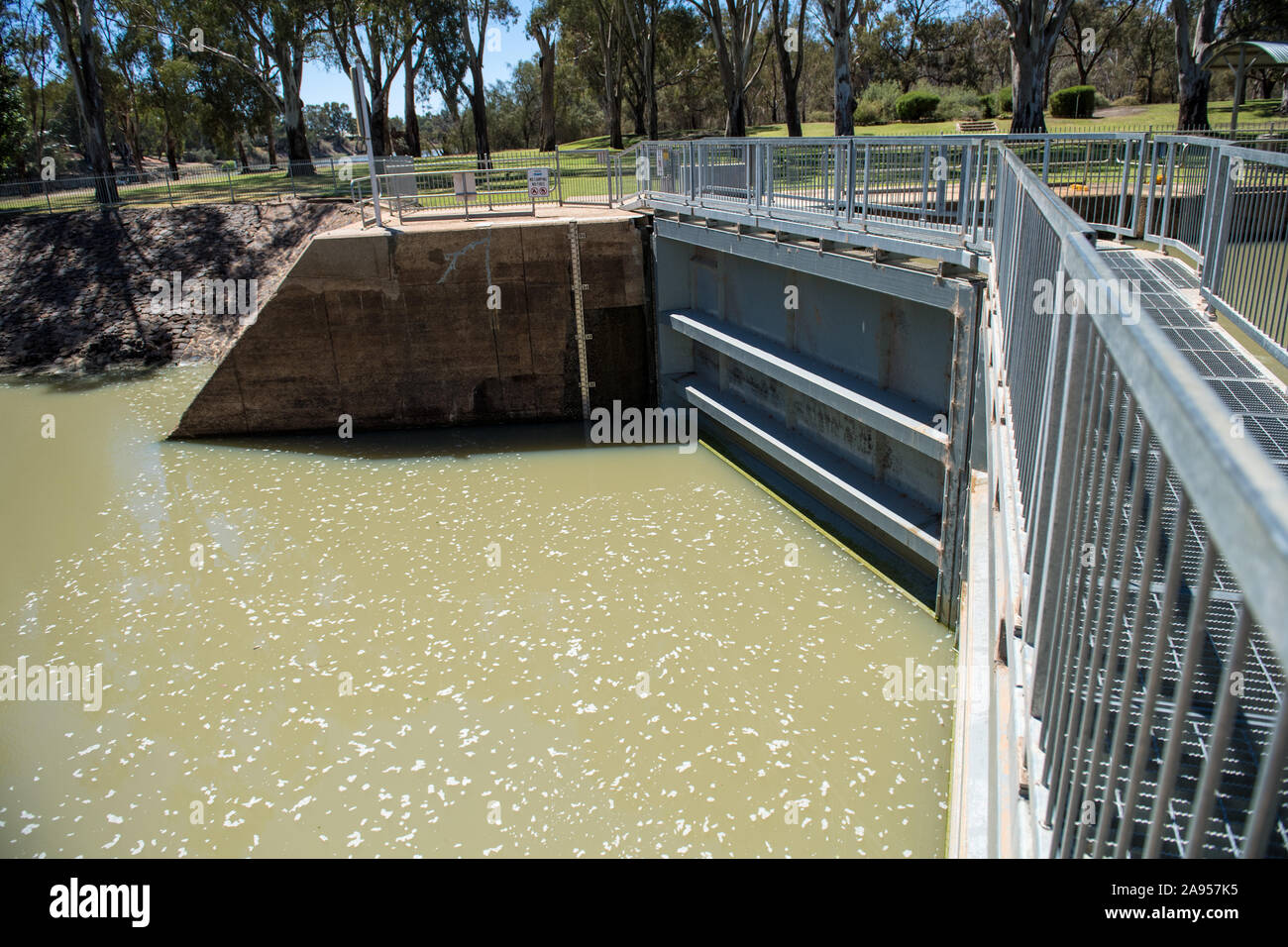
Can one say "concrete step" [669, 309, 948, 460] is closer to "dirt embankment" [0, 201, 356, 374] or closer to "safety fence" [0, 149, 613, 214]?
"safety fence" [0, 149, 613, 214]

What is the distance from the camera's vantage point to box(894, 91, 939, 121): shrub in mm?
39469

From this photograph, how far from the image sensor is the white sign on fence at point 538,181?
17.6 metres

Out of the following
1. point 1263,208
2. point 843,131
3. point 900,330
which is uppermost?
point 843,131

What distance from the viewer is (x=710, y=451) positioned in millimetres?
15047

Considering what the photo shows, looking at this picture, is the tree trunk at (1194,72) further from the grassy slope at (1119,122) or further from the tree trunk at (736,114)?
the tree trunk at (736,114)

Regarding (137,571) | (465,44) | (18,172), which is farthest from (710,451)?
(18,172)

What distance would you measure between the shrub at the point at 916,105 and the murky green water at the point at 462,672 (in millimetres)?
31699

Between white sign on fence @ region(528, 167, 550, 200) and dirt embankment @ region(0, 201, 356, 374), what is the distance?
575 cm

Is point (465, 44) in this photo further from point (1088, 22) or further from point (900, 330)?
point (1088, 22)

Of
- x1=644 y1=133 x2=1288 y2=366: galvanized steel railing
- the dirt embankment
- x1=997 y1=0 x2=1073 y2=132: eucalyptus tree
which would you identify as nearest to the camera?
x1=644 y1=133 x2=1288 y2=366: galvanized steel railing

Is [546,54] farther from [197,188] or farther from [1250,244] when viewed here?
[1250,244]

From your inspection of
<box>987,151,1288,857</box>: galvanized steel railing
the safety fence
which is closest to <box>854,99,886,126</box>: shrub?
the safety fence

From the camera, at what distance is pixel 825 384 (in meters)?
11.6
